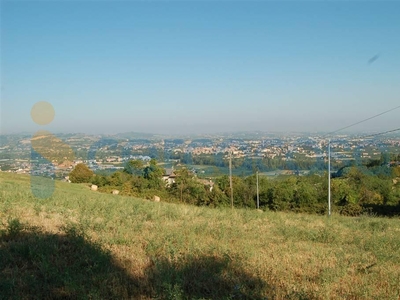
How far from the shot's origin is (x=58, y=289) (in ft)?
14.5

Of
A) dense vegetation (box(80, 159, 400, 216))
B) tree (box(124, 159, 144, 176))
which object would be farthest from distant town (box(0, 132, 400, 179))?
dense vegetation (box(80, 159, 400, 216))

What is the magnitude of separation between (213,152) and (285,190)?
18.3 m

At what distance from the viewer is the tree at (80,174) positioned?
4678cm

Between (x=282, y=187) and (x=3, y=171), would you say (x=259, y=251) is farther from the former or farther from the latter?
(x=282, y=187)

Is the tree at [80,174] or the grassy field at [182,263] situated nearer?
the grassy field at [182,263]

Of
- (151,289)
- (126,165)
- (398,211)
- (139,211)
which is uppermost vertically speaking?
(151,289)

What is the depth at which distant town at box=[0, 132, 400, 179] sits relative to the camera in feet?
102

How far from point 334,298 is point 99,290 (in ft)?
9.84

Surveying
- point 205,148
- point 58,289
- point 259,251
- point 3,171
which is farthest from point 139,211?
point 205,148

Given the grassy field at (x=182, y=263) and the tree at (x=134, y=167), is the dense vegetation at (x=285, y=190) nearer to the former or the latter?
the tree at (x=134, y=167)

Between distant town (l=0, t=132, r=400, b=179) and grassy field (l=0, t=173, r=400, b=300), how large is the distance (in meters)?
21.6

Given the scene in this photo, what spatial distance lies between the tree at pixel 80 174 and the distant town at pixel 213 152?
1.65 metres

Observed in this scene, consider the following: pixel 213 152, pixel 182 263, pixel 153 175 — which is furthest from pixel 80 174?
pixel 182 263

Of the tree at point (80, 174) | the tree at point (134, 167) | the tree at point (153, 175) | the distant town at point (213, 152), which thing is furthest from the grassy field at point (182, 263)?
the tree at point (134, 167)
